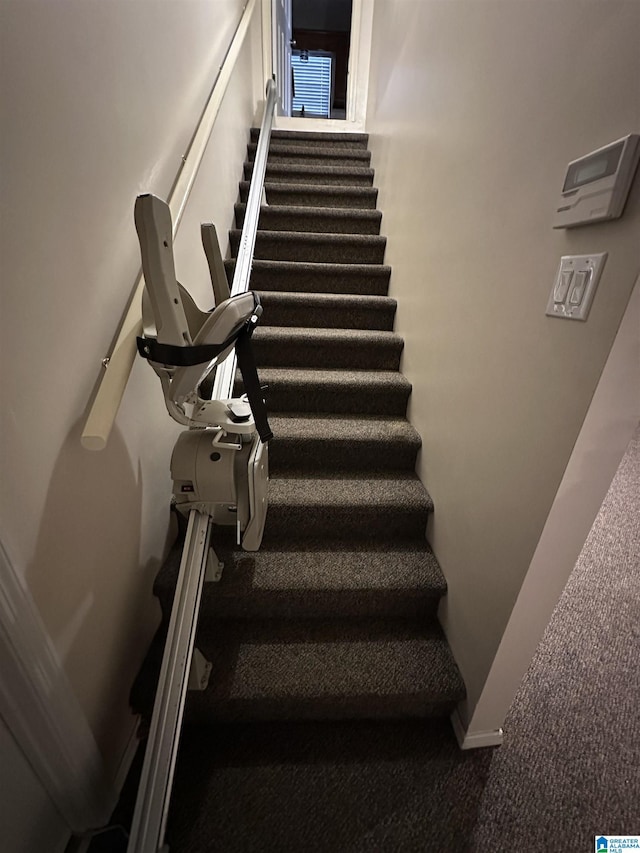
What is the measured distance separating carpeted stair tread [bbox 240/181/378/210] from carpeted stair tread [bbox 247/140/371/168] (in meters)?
0.50

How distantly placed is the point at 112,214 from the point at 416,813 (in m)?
1.74

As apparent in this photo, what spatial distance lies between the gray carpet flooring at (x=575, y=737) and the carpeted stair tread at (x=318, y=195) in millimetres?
2593

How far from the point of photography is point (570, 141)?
0.67 m

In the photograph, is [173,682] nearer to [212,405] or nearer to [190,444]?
[190,444]

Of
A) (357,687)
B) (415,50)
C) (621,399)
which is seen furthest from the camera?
(415,50)

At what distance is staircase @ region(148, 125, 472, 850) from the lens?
3.54 feet

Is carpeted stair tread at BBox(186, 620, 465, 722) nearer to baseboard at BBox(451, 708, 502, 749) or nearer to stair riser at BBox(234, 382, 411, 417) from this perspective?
baseboard at BBox(451, 708, 502, 749)

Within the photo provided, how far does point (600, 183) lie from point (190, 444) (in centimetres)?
96

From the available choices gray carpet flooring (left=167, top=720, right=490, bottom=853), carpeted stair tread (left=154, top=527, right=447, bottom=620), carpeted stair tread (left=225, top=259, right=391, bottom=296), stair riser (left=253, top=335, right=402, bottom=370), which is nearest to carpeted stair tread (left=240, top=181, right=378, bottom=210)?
carpeted stair tread (left=225, top=259, right=391, bottom=296)

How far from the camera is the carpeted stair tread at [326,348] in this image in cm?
172

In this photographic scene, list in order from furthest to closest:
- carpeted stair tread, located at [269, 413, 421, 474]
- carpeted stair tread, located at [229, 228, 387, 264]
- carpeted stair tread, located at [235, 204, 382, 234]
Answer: carpeted stair tread, located at [235, 204, 382, 234] → carpeted stair tread, located at [229, 228, 387, 264] → carpeted stair tread, located at [269, 413, 421, 474]

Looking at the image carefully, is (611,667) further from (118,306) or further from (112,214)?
(112,214)

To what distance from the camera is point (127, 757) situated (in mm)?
1006

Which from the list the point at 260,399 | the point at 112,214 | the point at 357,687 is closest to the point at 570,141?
the point at 260,399
